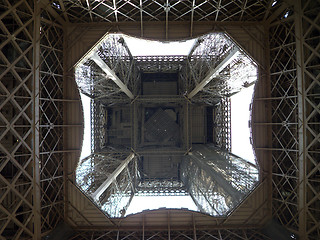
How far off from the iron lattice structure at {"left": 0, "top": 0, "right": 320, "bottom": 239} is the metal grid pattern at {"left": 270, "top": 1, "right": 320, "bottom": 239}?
2.1 inches

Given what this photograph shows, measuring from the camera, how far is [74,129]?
46.8 feet

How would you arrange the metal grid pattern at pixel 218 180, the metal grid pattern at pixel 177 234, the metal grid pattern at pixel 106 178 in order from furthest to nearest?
the metal grid pattern at pixel 106 178, the metal grid pattern at pixel 218 180, the metal grid pattern at pixel 177 234

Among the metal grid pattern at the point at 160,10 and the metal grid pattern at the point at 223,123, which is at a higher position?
the metal grid pattern at the point at 160,10

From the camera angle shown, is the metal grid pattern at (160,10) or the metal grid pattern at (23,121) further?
the metal grid pattern at (160,10)

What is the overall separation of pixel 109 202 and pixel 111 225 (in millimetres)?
5337

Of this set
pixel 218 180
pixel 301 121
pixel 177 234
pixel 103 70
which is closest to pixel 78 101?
pixel 103 70

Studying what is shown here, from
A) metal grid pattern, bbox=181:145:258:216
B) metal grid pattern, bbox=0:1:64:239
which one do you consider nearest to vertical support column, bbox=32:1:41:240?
metal grid pattern, bbox=0:1:64:239

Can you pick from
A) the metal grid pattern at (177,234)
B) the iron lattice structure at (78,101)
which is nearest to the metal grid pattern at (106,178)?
the metal grid pattern at (177,234)

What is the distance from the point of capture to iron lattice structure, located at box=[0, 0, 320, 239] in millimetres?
11016

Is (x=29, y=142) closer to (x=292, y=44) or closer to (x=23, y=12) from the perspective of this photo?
(x=23, y=12)

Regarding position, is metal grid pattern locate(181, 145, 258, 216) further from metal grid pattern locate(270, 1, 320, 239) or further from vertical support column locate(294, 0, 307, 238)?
vertical support column locate(294, 0, 307, 238)

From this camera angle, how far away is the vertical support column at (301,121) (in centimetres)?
1115

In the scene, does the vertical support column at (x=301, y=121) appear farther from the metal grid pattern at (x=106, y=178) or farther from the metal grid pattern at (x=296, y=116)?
the metal grid pattern at (x=106, y=178)

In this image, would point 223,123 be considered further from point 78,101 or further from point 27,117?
point 27,117
